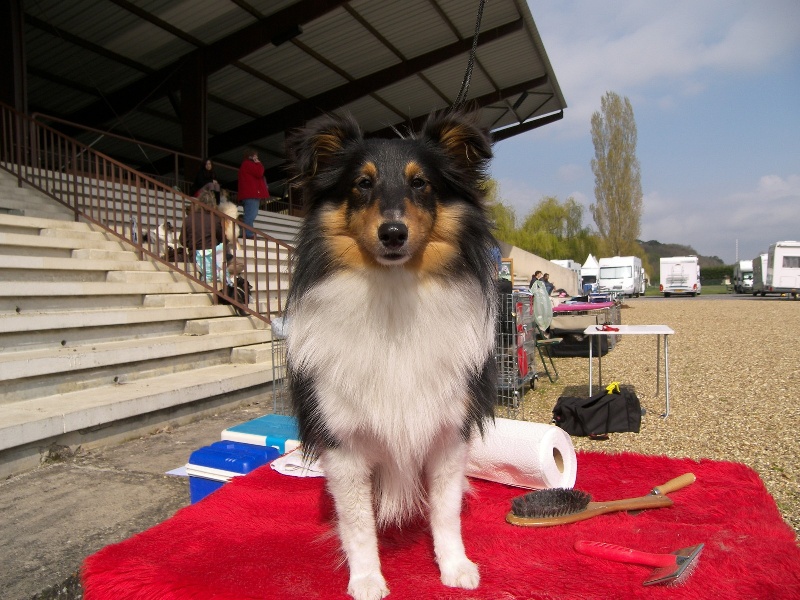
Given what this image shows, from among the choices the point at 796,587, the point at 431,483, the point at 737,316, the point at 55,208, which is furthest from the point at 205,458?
the point at 737,316

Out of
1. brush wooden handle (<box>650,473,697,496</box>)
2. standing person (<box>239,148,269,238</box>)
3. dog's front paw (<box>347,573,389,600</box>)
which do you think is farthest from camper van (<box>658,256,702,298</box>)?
dog's front paw (<box>347,573,389,600</box>)

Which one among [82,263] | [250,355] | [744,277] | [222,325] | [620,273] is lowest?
[250,355]

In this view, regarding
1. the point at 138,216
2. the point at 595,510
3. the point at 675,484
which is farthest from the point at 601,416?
the point at 138,216

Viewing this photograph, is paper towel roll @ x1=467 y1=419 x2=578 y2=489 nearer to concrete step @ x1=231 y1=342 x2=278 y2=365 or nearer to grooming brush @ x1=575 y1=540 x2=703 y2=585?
grooming brush @ x1=575 y1=540 x2=703 y2=585

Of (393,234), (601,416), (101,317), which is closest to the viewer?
(393,234)

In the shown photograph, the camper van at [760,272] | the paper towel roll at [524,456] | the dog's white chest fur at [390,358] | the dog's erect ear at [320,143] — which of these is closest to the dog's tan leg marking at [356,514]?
the dog's white chest fur at [390,358]

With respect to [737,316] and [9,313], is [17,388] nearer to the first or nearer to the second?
[9,313]

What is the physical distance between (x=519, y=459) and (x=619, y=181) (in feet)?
160

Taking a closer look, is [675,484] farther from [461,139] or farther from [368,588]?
[461,139]

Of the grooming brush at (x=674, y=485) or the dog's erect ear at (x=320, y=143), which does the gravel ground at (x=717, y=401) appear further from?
Answer: the dog's erect ear at (x=320, y=143)

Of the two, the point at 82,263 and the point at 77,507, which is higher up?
the point at 82,263

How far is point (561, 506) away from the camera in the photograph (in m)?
2.56

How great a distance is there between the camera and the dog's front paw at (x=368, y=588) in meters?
1.93

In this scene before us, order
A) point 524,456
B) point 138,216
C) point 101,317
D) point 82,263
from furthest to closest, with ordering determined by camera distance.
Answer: point 138,216
point 82,263
point 101,317
point 524,456
